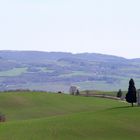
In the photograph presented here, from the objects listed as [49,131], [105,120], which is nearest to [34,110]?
[105,120]

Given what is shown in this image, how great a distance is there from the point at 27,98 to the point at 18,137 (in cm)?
6225

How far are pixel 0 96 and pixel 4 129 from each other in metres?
56.6

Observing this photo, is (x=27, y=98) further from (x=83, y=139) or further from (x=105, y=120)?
(x=83, y=139)

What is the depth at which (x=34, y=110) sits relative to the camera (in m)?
101

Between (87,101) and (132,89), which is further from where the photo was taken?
(87,101)

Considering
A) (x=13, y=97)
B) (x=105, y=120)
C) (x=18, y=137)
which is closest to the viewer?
(x=18, y=137)

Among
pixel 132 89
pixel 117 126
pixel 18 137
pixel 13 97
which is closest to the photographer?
pixel 18 137

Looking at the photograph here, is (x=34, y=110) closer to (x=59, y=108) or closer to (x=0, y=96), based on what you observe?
(x=59, y=108)

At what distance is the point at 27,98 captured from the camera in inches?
4574

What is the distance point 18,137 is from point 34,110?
4701 centimetres

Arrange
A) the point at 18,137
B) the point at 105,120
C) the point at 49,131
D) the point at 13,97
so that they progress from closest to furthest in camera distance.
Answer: the point at 18,137 → the point at 49,131 → the point at 105,120 → the point at 13,97

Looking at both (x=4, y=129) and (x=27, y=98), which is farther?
(x=27, y=98)

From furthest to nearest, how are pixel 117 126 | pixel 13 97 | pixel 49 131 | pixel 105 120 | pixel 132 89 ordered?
pixel 13 97
pixel 132 89
pixel 105 120
pixel 117 126
pixel 49 131

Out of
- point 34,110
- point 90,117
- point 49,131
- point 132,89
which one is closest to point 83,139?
point 49,131
